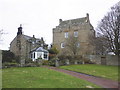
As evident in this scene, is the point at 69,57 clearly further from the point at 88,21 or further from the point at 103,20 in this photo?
the point at 88,21

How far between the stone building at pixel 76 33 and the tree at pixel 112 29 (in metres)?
6.71

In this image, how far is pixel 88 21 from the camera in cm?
4066

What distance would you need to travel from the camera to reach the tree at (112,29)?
29.5 meters

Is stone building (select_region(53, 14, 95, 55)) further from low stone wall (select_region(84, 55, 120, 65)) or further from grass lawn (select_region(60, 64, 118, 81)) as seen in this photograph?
grass lawn (select_region(60, 64, 118, 81))

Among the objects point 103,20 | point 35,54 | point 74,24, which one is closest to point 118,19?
point 103,20

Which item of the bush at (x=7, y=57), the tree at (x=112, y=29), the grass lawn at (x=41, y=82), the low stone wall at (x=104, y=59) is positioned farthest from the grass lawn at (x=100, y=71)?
the bush at (x=7, y=57)

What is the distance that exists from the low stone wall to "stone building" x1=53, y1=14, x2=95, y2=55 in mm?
3794

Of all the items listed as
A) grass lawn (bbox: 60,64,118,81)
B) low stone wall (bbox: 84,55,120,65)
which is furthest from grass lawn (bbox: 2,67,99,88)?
low stone wall (bbox: 84,55,120,65)

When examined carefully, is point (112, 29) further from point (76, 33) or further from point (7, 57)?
point (7, 57)

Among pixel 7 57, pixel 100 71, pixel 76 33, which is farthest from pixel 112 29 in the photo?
pixel 7 57

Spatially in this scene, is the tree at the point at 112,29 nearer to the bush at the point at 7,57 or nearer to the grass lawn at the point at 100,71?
the grass lawn at the point at 100,71

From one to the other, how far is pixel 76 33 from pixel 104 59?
12.4 m

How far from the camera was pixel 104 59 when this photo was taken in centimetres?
3284

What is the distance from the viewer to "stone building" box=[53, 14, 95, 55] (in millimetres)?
38719
